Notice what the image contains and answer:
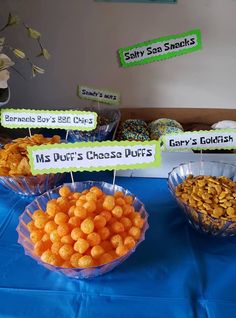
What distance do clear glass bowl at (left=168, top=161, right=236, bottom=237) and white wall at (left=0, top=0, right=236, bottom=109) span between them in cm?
66

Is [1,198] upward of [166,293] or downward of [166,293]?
upward

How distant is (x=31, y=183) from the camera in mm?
817

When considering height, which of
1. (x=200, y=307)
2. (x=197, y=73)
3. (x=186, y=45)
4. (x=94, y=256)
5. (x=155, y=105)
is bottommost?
(x=200, y=307)

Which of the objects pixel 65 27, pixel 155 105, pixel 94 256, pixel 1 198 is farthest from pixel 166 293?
pixel 65 27

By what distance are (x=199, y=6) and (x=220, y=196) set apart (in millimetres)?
948

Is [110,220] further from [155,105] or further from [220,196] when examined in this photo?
[155,105]

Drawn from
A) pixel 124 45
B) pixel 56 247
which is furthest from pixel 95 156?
pixel 124 45

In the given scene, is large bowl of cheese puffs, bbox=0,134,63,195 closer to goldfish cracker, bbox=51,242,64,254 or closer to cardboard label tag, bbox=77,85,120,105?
goldfish cracker, bbox=51,242,64,254

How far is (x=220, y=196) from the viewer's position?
2.25 ft

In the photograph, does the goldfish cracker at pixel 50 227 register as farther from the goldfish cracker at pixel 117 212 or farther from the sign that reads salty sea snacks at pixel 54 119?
the sign that reads salty sea snacks at pixel 54 119

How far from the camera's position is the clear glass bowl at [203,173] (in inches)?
25.6

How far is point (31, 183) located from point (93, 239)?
33cm

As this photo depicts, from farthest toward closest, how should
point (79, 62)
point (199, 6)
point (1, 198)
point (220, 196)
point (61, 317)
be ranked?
point (79, 62), point (199, 6), point (1, 198), point (220, 196), point (61, 317)

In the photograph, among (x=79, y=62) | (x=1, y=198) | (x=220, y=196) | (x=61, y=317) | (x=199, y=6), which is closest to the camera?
(x=61, y=317)
